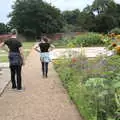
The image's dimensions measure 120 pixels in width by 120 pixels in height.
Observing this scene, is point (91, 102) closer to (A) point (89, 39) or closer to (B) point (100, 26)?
(A) point (89, 39)

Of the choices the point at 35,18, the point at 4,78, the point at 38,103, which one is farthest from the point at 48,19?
the point at 38,103

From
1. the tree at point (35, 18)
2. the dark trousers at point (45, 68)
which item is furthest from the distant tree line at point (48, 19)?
the dark trousers at point (45, 68)

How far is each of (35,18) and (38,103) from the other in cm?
6275

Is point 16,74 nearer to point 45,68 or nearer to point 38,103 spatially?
point 38,103

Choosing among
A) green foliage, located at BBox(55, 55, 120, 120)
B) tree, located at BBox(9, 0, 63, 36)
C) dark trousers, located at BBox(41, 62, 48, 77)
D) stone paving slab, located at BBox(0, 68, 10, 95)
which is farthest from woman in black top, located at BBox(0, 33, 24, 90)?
tree, located at BBox(9, 0, 63, 36)

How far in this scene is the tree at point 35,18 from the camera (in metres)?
72.2

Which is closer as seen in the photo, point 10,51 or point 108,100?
point 108,100

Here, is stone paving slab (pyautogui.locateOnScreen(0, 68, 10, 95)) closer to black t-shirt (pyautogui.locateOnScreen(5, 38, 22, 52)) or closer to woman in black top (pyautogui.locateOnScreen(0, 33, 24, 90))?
woman in black top (pyautogui.locateOnScreen(0, 33, 24, 90))

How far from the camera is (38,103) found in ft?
35.6

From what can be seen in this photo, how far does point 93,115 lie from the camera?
8273mm

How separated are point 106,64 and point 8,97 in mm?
2767

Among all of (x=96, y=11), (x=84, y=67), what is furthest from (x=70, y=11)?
(x=84, y=67)

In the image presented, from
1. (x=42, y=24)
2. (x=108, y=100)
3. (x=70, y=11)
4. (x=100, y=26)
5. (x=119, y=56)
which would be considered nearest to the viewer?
(x=108, y=100)

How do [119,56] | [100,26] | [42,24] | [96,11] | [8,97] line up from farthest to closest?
[96,11] → [100,26] → [42,24] → [119,56] → [8,97]
